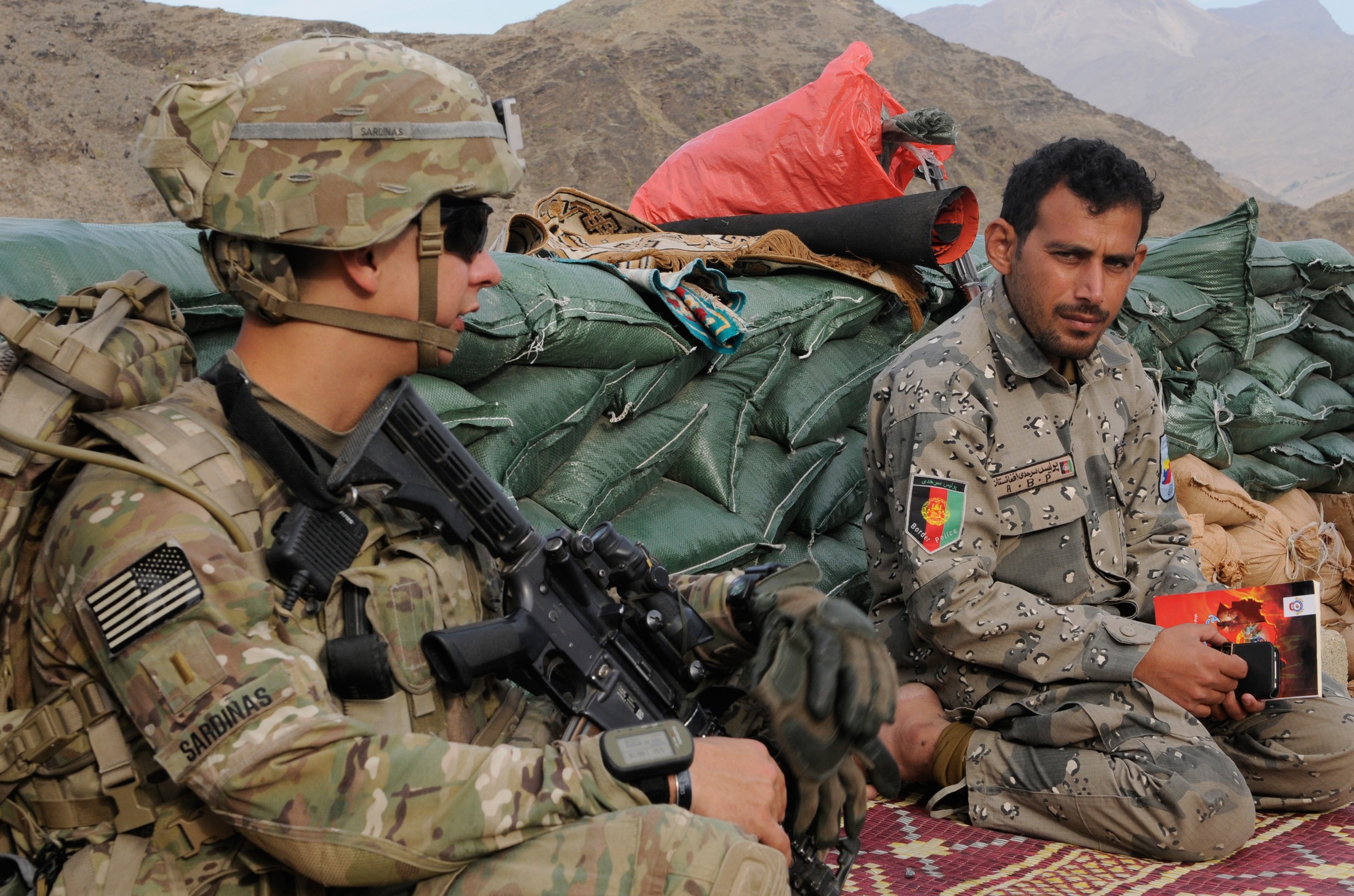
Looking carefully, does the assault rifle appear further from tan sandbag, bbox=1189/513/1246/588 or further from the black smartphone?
tan sandbag, bbox=1189/513/1246/588

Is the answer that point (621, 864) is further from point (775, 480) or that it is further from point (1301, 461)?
point (1301, 461)

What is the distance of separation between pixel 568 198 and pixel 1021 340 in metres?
1.48

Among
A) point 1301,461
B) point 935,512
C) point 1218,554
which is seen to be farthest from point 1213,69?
point 935,512

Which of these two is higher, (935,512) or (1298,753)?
(935,512)

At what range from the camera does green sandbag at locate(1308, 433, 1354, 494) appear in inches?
179

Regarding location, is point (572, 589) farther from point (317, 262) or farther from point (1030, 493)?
point (1030, 493)

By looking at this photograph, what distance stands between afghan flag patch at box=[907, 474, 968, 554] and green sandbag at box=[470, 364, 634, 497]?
2.41 feet

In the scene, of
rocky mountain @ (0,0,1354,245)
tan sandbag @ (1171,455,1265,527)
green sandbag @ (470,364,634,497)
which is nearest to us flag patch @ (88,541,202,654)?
green sandbag @ (470,364,634,497)

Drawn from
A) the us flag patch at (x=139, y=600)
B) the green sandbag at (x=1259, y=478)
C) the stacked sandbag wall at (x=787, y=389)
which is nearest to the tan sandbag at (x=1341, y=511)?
the stacked sandbag wall at (x=787, y=389)

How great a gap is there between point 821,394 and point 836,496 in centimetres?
29

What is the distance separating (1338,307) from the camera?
4777 mm

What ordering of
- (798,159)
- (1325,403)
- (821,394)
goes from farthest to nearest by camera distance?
1. (1325,403)
2. (798,159)
3. (821,394)

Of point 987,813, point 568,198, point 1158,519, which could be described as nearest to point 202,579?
point 987,813

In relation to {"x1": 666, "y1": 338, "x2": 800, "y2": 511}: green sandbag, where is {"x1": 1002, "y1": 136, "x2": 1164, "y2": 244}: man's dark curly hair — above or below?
above
